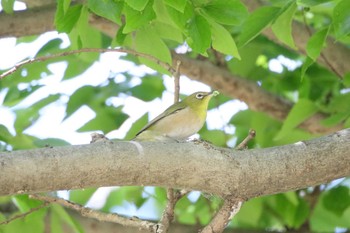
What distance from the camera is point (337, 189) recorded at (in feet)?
18.4

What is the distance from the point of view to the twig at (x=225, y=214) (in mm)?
2906

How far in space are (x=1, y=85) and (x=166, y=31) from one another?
1927mm

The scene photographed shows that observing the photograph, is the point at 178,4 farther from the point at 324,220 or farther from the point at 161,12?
the point at 324,220

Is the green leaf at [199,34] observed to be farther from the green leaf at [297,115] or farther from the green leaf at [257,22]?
the green leaf at [297,115]

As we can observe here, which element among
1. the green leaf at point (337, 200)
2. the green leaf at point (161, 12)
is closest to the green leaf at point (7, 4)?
the green leaf at point (161, 12)

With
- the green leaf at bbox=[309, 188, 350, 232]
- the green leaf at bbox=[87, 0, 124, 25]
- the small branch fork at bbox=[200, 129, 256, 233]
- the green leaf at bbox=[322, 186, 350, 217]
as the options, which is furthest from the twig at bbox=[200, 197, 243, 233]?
the green leaf at bbox=[309, 188, 350, 232]

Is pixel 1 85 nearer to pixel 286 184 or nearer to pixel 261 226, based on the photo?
pixel 261 226

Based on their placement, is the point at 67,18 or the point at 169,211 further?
the point at 67,18

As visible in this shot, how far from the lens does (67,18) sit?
11.6 ft

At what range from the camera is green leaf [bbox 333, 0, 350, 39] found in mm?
3170

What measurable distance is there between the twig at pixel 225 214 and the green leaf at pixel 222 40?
866mm

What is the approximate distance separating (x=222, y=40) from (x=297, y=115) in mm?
1509

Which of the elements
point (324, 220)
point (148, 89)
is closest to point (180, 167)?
point (148, 89)

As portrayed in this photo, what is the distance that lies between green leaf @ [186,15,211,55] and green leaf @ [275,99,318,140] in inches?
67.1
